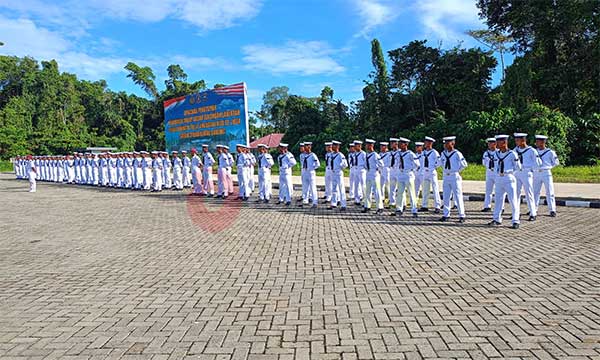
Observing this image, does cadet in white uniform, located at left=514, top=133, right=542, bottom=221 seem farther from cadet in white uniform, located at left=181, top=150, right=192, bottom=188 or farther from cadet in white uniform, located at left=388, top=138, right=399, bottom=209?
cadet in white uniform, located at left=181, top=150, right=192, bottom=188

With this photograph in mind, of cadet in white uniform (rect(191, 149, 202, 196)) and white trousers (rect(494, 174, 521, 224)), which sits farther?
cadet in white uniform (rect(191, 149, 202, 196))

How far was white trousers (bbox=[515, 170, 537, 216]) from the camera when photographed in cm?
Answer: 925

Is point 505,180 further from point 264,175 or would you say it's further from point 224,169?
point 224,169

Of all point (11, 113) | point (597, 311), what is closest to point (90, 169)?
point (597, 311)

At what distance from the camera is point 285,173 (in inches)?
520

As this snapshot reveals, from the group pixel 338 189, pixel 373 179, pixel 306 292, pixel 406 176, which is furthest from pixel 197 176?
pixel 306 292

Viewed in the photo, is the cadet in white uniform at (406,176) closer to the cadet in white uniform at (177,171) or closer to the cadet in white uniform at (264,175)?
the cadet in white uniform at (264,175)

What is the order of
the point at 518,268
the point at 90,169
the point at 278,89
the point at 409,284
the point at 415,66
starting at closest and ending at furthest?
the point at 409,284 < the point at 518,268 < the point at 90,169 < the point at 415,66 < the point at 278,89

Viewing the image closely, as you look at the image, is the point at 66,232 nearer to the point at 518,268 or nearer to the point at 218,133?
the point at 518,268

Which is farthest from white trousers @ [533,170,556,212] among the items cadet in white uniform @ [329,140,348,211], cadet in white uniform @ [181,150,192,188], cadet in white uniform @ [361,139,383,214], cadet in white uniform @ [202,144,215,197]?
cadet in white uniform @ [181,150,192,188]

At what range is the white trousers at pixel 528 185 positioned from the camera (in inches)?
364

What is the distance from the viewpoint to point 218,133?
836 inches

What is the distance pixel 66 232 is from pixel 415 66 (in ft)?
94.8

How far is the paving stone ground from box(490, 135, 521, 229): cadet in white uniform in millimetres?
448
